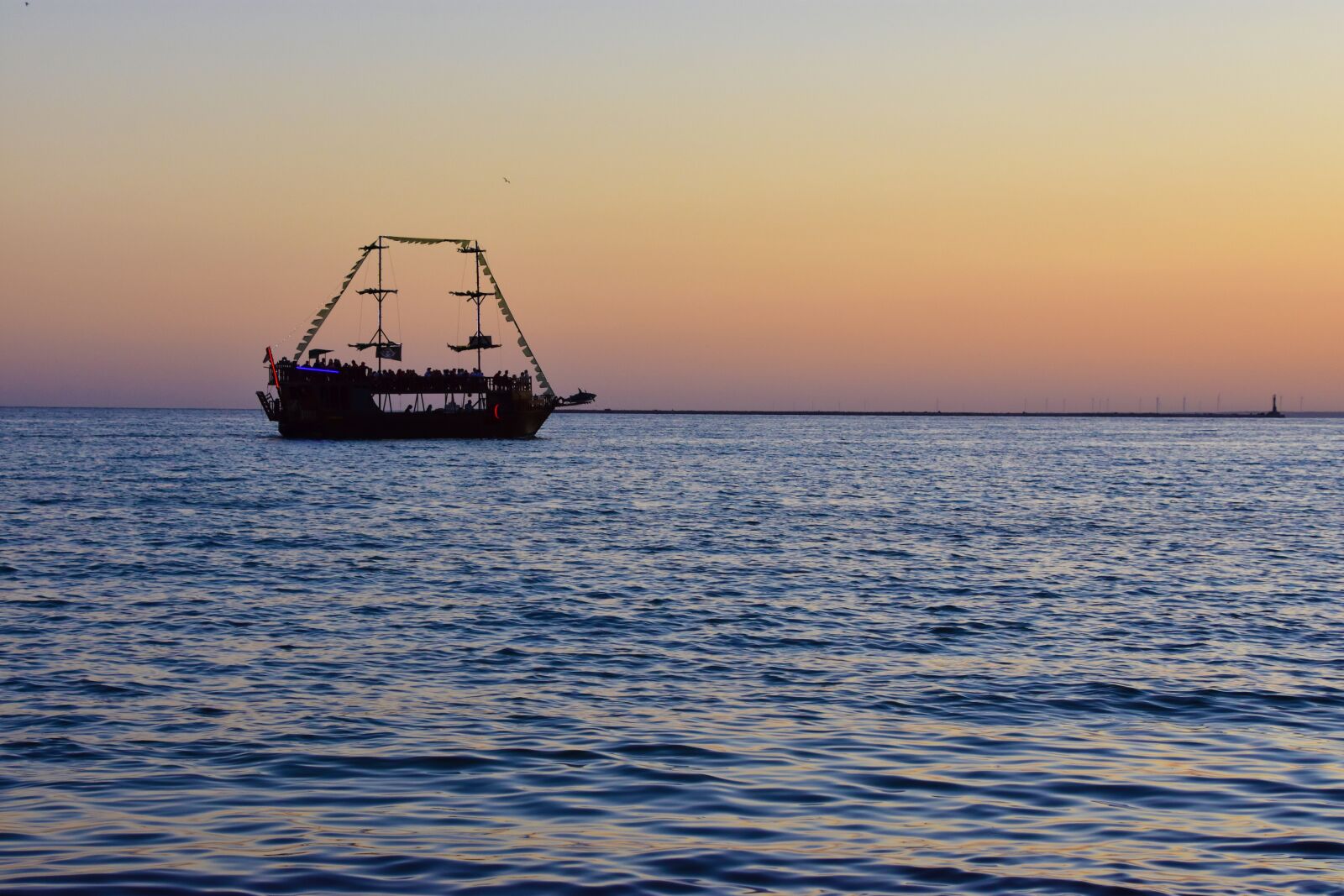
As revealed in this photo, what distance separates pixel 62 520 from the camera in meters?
40.4

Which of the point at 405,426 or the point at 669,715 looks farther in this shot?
the point at 405,426

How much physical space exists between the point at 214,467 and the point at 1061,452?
79656 millimetres

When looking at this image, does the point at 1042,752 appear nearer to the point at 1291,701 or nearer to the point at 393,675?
the point at 1291,701

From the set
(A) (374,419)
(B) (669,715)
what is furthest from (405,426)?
(B) (669,715)

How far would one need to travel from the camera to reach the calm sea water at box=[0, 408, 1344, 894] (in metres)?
9.06

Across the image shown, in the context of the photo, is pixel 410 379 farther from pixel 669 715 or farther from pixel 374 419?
pixel 669 715

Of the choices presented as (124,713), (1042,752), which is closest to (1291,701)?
Result: (1042,752)

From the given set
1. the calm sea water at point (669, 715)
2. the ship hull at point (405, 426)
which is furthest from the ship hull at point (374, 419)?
the calm sea water at point (669, 715)

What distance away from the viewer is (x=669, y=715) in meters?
13.8

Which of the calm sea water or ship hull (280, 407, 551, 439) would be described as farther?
ship hull (280, 407, 551, 439)

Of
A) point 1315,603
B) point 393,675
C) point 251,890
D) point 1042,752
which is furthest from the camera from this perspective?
point 1315,603

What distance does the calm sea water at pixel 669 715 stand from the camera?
9062 millimetres

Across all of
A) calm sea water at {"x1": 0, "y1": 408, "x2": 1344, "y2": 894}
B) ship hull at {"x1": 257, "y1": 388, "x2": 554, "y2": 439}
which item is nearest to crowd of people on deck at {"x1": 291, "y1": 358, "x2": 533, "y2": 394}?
ship hull at {"x1": 257, "y1": 388, "x2": 554, "y2": 439}

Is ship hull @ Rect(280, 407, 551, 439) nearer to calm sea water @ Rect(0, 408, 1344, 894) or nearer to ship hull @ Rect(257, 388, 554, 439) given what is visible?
ship hull @ Rect(257, 388, 554, 439)
